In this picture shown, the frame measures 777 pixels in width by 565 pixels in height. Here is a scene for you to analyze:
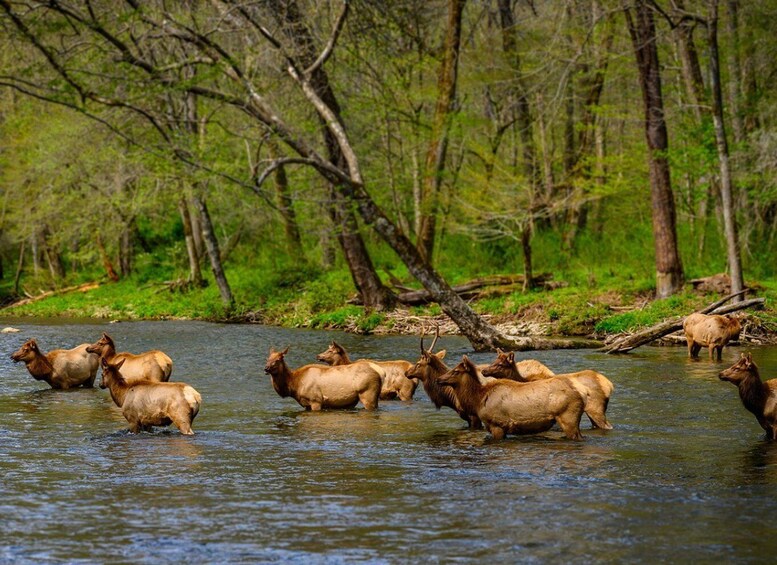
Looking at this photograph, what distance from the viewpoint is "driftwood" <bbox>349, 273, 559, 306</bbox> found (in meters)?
33.2

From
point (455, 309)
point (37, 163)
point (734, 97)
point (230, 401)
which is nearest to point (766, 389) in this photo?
point (230, 401)

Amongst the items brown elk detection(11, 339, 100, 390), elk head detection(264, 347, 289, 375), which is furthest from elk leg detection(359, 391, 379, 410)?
brown elk detection(11, 339, 100, 390)

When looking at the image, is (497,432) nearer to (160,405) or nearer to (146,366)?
(160,405)

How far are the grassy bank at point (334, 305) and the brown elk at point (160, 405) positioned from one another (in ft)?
50.8

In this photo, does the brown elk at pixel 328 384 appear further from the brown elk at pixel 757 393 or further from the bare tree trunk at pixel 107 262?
the bare tree trunk at pixel 107 262

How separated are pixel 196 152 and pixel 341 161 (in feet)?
17.8

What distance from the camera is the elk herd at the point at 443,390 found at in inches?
529

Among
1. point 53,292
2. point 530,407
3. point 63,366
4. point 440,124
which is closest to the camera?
point 530,407

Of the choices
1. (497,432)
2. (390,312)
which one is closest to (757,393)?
(497,432)

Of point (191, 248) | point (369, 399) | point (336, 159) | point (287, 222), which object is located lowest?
point (369, 399)

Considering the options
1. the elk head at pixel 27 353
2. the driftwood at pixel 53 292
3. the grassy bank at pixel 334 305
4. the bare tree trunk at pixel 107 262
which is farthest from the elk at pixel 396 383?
the driftwood at pixel 53 292

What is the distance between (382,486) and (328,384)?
222 inches

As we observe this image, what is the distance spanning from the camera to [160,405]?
1409 centimetres

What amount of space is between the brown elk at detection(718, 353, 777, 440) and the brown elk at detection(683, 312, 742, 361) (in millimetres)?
8655
